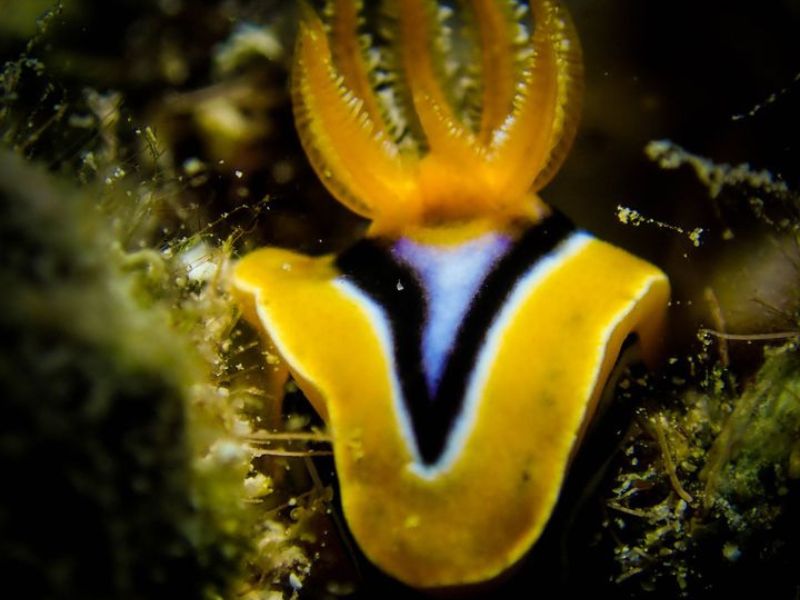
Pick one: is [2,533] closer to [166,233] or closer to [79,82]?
[166,233]

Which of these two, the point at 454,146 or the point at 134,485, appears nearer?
the point at 134,485

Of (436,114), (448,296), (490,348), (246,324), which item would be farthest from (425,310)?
(246,324)

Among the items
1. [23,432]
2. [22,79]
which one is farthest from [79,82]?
[23,432]

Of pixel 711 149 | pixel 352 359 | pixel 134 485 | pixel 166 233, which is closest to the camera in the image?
pixel 134 485

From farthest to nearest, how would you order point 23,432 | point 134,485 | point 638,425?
point 638,425 → point 134,485 → point 23,432

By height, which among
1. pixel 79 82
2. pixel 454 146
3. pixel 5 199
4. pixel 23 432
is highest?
pixel 5 199

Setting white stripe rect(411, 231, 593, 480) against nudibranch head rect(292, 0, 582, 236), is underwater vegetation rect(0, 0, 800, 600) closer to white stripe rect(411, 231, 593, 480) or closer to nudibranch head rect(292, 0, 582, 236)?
white stripe rect(411, 231, 593, 480)

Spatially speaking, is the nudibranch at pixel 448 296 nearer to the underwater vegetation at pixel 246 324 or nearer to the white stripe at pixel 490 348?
the white stripe at pixel 490 348

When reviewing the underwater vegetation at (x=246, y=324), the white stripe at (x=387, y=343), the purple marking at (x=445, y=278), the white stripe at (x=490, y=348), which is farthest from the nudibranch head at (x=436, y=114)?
the underwater vegetation at (x=246, y=324)

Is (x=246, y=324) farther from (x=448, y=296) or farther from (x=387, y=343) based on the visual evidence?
(x=448, y=296)
